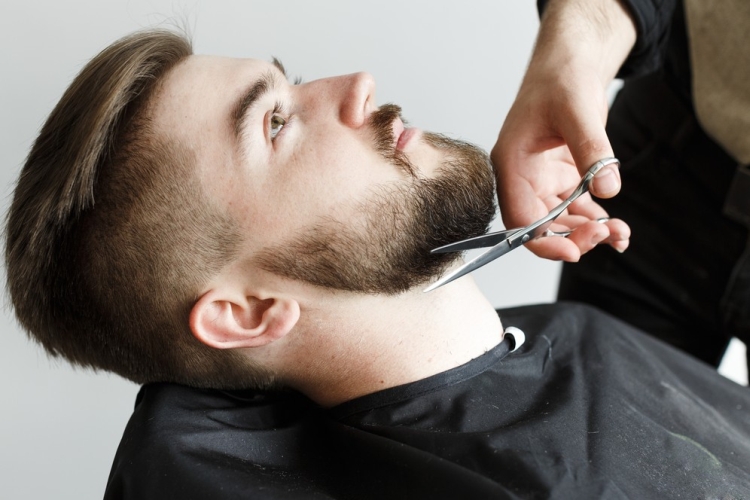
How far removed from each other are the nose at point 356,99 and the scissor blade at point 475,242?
29cm

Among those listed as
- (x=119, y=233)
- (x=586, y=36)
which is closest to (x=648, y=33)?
(x=586, y=36)

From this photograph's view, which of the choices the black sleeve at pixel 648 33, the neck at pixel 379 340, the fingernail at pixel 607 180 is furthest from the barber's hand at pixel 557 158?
the black sleeve at pixel 648 33

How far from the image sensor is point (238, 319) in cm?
137

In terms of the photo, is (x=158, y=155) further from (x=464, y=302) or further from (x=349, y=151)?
(x=464, y=302)

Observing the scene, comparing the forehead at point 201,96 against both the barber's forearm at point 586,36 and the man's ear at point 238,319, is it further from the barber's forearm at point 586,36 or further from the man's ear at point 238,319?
the barber's forearm at point 586,36

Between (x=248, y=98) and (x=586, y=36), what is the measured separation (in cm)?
76

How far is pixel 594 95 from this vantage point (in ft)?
4.57

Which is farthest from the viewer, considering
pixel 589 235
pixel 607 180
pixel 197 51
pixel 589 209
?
pixel 197 51

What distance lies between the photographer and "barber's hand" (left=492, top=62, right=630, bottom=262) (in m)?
1.31

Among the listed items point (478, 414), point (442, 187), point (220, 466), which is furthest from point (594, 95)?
point (220, 466)

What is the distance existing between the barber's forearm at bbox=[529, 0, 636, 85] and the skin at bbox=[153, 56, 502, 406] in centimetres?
37

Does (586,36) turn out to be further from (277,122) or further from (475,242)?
(277,122)

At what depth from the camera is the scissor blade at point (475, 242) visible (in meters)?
1.30

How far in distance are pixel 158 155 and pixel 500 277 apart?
55.5 inches
